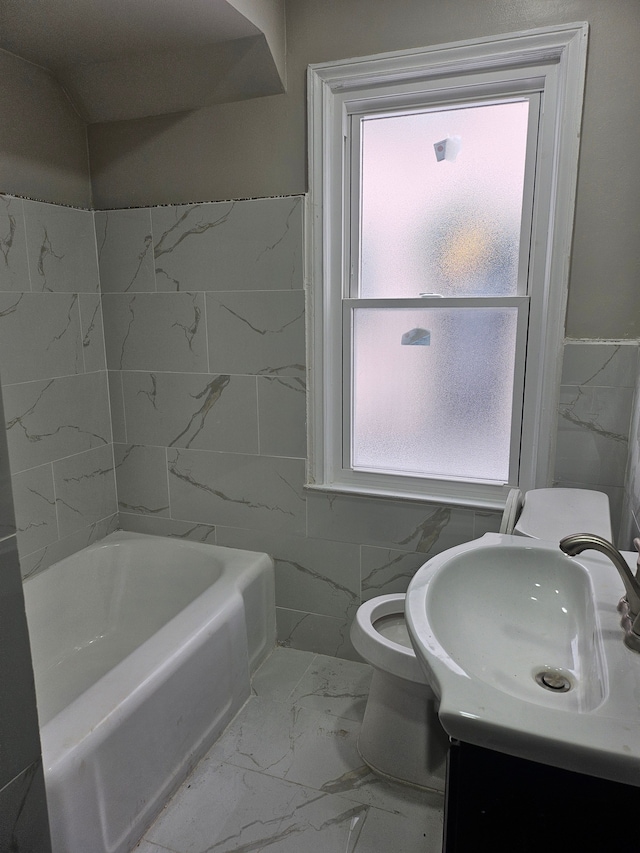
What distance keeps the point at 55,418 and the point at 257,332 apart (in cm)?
83

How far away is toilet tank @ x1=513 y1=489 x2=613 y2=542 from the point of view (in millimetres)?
1487

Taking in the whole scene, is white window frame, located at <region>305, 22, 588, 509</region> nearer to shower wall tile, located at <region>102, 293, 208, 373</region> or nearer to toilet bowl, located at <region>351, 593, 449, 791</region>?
shower wall tile, located at <region>102, 293, 208, 373</region>

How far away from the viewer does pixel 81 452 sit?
2375mm

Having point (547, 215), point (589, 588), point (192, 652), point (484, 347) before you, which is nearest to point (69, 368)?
point (192, 652)

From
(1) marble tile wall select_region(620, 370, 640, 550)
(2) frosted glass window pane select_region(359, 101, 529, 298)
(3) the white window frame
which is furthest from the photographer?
(2) frosted glass window pane select_region(359, 101, 529, 298)

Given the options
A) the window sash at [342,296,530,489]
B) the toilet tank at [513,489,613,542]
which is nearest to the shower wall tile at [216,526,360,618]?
the window sash at [342,296,530,489]

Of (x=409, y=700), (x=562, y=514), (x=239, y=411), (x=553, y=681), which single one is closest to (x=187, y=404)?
(x=239, y=411)

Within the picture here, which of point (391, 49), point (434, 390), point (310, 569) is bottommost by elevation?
point (310, 569)

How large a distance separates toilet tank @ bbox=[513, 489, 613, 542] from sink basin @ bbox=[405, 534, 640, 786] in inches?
6.8

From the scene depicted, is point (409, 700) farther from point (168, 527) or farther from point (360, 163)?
point (360, 163)

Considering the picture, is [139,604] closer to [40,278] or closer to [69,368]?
[69,368]

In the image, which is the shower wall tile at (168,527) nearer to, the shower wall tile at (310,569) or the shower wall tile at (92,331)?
the shower wall tile at (310,569)

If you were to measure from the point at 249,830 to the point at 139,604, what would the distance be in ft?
3.33

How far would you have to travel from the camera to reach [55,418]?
2.25 m
